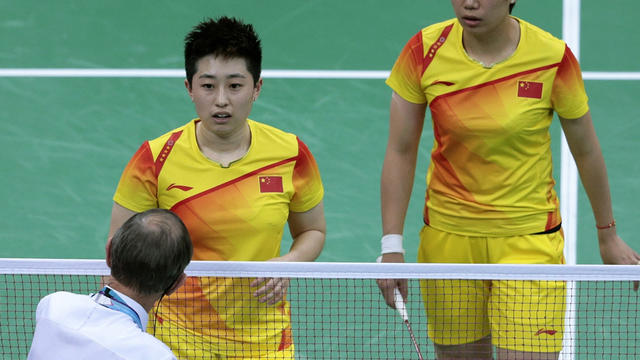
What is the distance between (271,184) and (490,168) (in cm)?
102

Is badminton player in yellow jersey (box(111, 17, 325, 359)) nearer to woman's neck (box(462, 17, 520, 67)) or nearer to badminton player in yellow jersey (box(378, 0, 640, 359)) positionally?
badminton player in yellow jersey (box(378, 0, 640, 359))

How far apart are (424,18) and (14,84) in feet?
12.3

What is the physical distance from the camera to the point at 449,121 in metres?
4.57

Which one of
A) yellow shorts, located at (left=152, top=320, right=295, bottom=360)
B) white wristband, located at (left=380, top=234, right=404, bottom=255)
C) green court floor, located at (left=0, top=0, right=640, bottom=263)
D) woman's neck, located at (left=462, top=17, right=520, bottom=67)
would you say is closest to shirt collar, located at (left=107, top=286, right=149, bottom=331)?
yellow shorts, located at (left=152, top=320, right=295, bottom=360)

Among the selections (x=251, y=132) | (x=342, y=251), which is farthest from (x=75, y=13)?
(x=251, y=132)

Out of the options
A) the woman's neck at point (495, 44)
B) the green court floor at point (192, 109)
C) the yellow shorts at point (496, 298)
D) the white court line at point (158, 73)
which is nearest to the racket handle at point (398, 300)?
the yellow shorts at point (496, 298)

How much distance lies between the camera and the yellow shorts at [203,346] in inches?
169

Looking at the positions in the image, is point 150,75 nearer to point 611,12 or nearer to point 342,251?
point 342,251

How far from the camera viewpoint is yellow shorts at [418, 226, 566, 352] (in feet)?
15.0

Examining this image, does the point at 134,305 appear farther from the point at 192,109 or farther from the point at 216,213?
the point at 192,109

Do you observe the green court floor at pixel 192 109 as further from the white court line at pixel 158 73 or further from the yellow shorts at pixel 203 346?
the yellow shorts at pixel 203 346

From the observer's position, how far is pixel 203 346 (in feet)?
14.1

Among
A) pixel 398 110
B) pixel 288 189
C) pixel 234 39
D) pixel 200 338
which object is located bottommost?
pixel 200 338

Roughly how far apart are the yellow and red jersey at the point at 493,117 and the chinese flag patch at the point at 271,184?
73 centimetres
